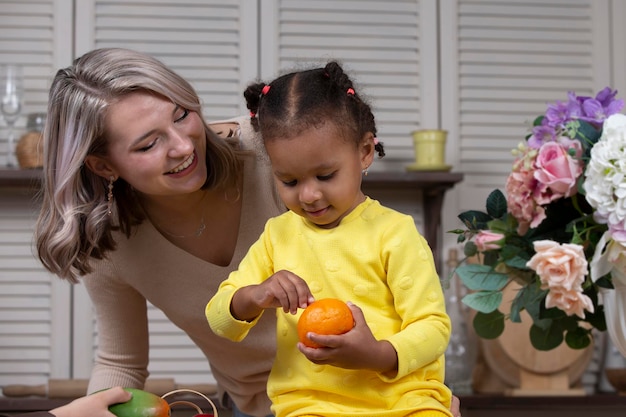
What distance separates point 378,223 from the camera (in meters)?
1.32

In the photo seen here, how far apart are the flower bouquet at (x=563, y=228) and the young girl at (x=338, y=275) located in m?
0.18

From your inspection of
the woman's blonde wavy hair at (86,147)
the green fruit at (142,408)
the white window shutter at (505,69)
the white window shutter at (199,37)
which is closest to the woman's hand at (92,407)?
the green fruit at (142,408)

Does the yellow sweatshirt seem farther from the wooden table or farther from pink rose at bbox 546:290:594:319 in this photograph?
the wooden table

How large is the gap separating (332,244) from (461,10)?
84.5 inches

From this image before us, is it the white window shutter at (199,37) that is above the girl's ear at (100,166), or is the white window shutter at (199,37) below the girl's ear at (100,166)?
above

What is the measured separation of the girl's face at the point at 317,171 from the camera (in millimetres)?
1247

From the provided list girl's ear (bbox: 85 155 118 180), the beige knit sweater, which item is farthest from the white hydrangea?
girl's ear (bbox: 85 155 118 180)

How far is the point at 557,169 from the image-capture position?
134cm

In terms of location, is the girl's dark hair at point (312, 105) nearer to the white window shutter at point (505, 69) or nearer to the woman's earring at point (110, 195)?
the woman's earring at point (110, 195)

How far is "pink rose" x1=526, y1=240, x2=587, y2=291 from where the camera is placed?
126 cm

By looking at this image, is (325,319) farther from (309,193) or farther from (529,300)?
(529,300)

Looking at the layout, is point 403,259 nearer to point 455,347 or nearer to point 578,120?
point 578,120

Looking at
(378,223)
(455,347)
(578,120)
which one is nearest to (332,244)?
(378,223)

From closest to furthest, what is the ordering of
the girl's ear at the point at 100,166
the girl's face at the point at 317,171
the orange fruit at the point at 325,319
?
the orange fruit at the point at 325,319 < the girl's face at the point at 317,171 < the girl's ear at the point at 100,166
